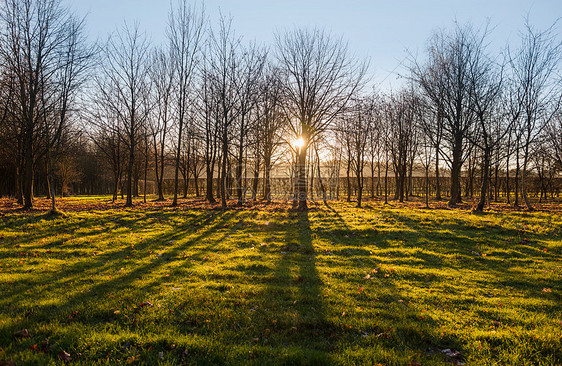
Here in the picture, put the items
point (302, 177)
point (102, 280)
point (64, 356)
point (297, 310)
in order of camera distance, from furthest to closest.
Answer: point (302, 177) → point (102, 280) → point (297, 310) → point (64, 356)

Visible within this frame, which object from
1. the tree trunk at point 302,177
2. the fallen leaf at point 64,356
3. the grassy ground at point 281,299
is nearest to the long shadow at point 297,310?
the grassy ground at point 281,299

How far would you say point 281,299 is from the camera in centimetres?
524

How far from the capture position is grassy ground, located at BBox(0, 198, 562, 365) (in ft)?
11.8

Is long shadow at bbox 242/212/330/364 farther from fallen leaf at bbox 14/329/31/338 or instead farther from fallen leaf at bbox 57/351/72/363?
fallen leaf at bbox 14/329/31/338

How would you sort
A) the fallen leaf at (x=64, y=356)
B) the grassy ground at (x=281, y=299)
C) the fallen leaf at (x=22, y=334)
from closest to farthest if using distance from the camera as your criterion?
the fallen leaf at (x=64, y=356) → the grassy ground at (x=281, y=299) → the fallen leaf at (x=22, y=334)

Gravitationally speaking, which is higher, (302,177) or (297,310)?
(302,177)

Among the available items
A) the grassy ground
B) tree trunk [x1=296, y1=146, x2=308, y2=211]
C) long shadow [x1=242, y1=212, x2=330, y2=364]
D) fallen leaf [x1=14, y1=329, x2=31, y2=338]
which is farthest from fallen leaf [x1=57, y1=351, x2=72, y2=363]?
tree trunk [x1=296, y1=146, x2=308, y2=211]

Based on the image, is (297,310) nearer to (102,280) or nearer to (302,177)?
(102,280)

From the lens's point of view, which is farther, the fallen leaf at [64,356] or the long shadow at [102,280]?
the long shadow at [102,280]

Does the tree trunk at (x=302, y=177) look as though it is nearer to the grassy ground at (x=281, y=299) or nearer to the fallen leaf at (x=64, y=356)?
the grassy ground at (x=281, y=299)

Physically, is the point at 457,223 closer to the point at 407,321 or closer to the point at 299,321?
the point at 407,321

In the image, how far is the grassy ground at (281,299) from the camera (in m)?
3.59

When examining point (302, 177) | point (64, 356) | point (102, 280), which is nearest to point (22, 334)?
point (64, 356)

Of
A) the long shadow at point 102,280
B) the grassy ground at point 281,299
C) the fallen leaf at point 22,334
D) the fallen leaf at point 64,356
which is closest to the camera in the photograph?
the fallen leaf at point 64,356
